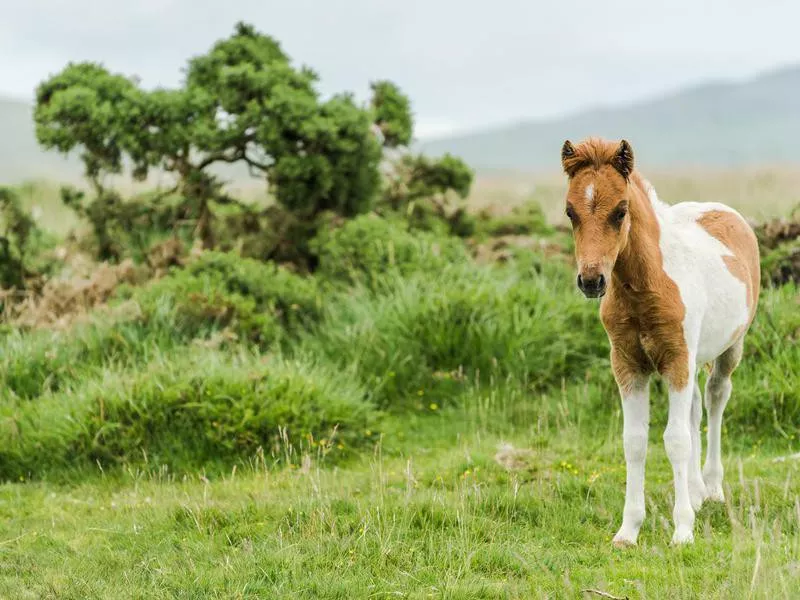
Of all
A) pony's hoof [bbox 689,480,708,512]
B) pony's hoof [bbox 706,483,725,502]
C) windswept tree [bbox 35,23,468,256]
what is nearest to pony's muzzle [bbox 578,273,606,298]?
pony's hoof [bbox 689,480,708,512]

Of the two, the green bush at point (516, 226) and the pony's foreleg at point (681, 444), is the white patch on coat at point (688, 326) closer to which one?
the pony's foreleg at point (681, 444)

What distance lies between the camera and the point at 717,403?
305 inches

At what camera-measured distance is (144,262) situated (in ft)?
44.8

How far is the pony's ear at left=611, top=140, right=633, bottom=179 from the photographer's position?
5793 mm

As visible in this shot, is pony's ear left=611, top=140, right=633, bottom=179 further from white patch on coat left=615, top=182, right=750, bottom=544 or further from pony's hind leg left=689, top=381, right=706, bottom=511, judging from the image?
pony's hind leg left=689, top=381, right=706, bottom=511

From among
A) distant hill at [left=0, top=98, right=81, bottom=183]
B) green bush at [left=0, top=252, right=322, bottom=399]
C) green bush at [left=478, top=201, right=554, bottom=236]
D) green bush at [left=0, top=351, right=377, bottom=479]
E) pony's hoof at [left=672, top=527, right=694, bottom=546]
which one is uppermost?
distant hill at [left=0, top=98, right=81, bottom=183]

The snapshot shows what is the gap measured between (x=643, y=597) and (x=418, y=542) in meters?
1.93

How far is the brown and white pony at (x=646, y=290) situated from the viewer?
5.78 m

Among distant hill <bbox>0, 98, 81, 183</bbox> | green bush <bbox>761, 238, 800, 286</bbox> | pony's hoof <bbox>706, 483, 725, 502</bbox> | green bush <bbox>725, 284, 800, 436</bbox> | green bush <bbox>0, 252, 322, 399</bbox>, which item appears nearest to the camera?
pony's hoof <bbox>706, 483, 725, 502</bbox>

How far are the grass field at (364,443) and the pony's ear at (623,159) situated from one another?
224cm

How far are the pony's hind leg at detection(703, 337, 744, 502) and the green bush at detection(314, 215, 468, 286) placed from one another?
17.7ft

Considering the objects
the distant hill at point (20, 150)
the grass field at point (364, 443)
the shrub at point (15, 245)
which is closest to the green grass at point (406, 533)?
the grass field at point (364, 443)

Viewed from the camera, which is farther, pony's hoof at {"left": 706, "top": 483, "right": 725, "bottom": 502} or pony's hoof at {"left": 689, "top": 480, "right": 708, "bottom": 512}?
pony's hoof at {"left": 706, "top": 483, "right": 725, "bottom": 502}

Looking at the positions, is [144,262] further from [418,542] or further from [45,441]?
[418,542]
